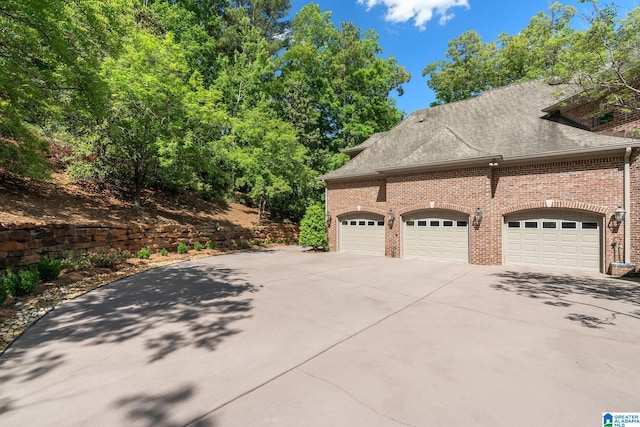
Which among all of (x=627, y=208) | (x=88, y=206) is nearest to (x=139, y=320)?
(x=88, y=206)

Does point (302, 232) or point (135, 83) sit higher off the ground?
point (135, 83)

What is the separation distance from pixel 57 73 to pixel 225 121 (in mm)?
8075

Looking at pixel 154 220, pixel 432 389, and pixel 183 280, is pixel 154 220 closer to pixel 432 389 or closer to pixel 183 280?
pixel 183 280

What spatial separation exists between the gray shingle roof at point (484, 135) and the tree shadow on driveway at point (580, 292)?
438 cm

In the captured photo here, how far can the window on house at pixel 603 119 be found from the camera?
1023 cm

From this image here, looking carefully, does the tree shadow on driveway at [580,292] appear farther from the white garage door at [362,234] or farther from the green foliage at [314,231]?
the green foliage at [314,231]

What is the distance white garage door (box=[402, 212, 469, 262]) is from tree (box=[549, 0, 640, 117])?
5684 millimetres

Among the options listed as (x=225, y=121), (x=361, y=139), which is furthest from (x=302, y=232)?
(x=361, y=139)

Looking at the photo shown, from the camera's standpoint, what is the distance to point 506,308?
596 cm

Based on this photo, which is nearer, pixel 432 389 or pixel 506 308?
pixel 432 389

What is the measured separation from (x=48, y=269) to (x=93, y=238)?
2.90 meters

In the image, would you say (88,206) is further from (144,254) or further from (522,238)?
(522,238)

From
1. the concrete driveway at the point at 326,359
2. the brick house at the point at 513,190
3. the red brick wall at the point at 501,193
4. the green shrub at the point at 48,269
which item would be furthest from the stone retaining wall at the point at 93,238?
the red brick wall at the point at 501,193

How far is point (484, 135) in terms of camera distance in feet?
43.3
